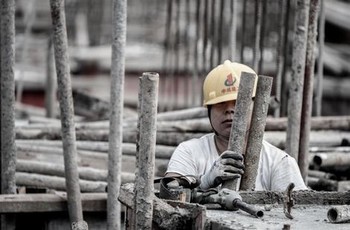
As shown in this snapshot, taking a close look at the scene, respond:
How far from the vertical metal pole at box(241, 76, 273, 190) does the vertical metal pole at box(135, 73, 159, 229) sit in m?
0.94

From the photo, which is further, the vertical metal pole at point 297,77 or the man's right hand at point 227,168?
the vertical metal pole at point 297,77

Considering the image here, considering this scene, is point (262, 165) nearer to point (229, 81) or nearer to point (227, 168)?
point (229, 81)

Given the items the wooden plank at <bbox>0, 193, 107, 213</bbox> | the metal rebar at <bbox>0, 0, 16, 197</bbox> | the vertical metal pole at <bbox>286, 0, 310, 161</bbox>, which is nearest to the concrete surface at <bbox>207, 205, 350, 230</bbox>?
the vertical metal pole at <bbox>286, 0, 310, 161</bbox>

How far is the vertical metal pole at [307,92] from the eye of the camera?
26.8 ft

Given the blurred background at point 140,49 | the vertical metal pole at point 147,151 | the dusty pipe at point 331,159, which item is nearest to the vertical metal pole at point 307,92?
the dusty pipe at point 331,159

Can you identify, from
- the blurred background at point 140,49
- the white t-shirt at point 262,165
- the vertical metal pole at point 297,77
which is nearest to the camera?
the white t-shirt at point 262,165

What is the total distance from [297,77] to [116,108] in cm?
143

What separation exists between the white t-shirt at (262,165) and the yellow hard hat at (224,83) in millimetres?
332

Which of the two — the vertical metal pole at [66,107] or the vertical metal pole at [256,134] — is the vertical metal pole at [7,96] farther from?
the vertical metal pole at [256,134]

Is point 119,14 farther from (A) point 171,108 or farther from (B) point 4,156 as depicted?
(A) point 171,108

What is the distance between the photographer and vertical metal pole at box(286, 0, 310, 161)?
315 inches

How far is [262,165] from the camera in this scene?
6.82 m

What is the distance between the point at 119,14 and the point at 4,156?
1535 millimetres

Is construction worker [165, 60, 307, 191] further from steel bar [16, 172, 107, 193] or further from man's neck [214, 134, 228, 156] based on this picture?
steel bar [16, 172, 107, 193]
